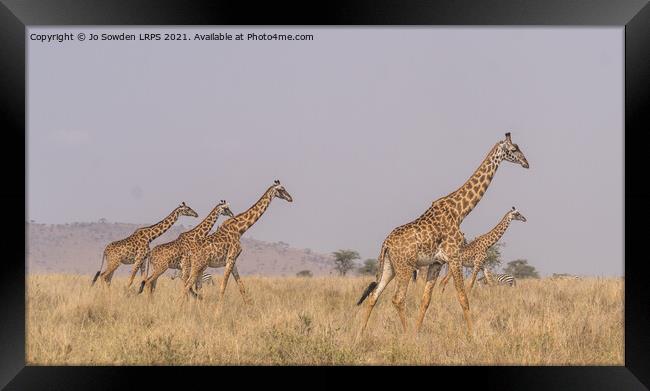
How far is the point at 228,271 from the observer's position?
39.0 ft

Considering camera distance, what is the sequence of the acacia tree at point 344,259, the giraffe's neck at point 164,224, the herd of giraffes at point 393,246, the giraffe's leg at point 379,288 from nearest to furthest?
the giraffe's leg at point 379,288 < the herd of giraffes at point 393,246 < the giraffe's neck at point 164,224 < the acacia tree at point 344,259

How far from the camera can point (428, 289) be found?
30.8 ft

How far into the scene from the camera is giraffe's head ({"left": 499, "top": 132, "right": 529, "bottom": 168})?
387 inches

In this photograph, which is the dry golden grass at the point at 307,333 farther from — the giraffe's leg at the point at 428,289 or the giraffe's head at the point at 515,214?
the giraffe's head at the point at 515,214

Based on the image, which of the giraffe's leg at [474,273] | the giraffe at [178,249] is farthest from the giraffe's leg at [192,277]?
the giraffe's leg at [474,273]

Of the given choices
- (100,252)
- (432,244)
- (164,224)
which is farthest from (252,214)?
(100,252)

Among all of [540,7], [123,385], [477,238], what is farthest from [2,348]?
[477,238]

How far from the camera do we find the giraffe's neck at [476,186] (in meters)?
9.83

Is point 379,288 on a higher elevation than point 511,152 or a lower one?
lower

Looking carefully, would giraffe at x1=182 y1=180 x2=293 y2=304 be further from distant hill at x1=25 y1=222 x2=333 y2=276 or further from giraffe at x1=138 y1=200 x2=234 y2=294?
distant hill at x1=25 y1=222 x2=333 y2=276

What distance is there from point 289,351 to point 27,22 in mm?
4336

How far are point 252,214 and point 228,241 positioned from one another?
1.97 feet

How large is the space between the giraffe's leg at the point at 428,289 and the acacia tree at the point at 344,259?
19252 millimetres

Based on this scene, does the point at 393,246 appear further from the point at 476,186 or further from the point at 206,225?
the point at 206,225
